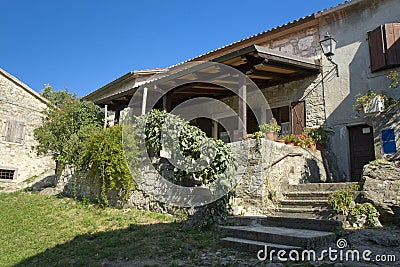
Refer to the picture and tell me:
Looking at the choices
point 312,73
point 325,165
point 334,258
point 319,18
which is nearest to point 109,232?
point 334,258

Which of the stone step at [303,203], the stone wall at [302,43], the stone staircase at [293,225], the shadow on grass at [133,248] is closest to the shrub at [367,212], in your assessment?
the stone staircase at [293,225]

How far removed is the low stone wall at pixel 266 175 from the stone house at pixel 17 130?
11.8 meters

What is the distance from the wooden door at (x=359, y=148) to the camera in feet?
25.6

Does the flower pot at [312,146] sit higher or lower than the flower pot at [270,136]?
lower

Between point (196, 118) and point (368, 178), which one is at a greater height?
point (196, 118)

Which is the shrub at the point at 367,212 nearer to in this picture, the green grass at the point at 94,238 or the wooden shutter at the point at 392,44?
the green grass at the point at 94,238

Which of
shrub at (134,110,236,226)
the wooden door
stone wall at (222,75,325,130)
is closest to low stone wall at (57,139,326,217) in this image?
shrub at (134,110,236,226)

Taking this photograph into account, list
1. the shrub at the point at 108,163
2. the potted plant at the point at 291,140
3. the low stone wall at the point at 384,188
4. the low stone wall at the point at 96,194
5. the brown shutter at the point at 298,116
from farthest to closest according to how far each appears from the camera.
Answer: the brown shutter at the point at 298,116 < the potted plant at the point at 291,140 < the shrub at the point at 108,163 < the low stone wall at the point at 96,194 < the low stone wall at the point at 384,188

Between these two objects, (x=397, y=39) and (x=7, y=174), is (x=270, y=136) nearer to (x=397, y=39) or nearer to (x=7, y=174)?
(x=397, y=39)

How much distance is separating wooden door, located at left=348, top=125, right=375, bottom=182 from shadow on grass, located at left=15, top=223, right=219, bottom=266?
4.95 metres

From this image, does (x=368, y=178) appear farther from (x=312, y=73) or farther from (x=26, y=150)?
(x=26, y=150)

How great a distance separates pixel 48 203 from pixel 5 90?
31.8 feet

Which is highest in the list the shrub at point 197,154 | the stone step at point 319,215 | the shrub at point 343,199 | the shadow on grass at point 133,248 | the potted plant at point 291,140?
the potted plant at point 291,140

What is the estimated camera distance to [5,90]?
15.1 metres
